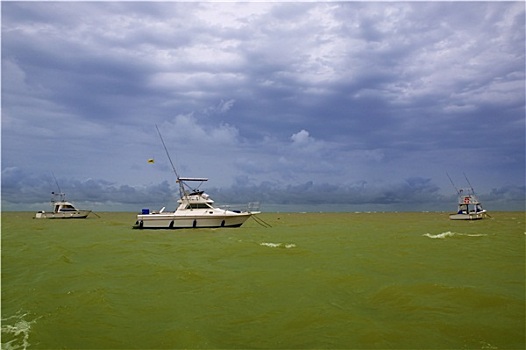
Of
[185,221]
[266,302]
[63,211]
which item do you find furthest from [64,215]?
[266,302]

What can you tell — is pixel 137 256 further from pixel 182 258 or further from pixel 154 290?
pixel 154 290

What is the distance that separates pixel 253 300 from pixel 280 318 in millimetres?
1926

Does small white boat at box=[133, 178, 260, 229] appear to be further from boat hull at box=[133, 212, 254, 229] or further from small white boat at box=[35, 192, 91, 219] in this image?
small white boat at box=[35, 192, 91, 219]

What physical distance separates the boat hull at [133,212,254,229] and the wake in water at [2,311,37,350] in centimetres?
3287

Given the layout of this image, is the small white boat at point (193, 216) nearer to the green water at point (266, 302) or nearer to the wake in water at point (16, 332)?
the green water at point (266, 302)

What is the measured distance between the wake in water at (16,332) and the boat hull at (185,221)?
32.9 m

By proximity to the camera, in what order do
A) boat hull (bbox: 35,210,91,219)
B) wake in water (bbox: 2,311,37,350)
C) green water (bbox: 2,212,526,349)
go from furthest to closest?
1. boat hull (bbox: 35,210,91,219)
2. green water (bbox: 2,212,526,349)
3. wake in water (bbox: 2,311,37,350)

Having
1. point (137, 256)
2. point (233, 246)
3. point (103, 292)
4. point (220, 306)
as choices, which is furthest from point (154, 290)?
point (233, 246)

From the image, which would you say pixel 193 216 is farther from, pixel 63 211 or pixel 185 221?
pixel 63 211

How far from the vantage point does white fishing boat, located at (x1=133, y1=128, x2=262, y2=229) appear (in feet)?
144

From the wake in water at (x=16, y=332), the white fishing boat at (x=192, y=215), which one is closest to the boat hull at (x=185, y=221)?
the white fishing boat at (x=192, y=215)

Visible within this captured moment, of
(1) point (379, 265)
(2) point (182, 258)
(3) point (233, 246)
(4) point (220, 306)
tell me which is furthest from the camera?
(3) point (233, 246)

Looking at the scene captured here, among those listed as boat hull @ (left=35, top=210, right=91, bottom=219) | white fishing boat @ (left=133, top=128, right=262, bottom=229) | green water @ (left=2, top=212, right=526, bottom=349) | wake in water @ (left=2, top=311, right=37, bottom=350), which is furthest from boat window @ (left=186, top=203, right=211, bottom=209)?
boat hull @ (left=35, top=210, right=91, bottom=219)

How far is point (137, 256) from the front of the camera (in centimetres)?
2178
